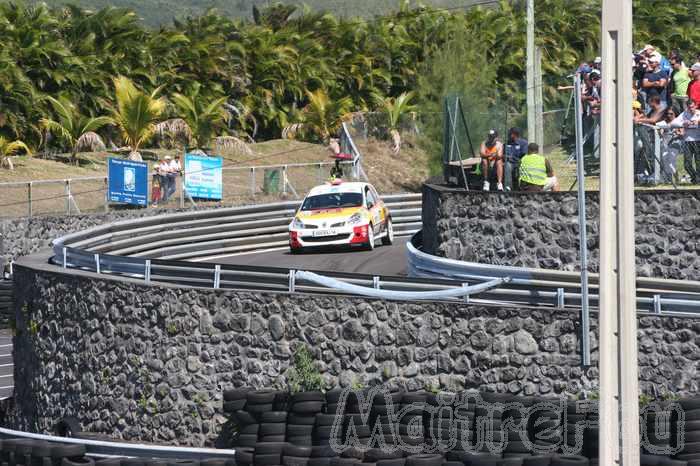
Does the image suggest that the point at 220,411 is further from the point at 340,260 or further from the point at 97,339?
the point at 340,260

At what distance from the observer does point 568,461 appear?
1408 cm

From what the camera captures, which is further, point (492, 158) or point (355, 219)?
point (355, 219)

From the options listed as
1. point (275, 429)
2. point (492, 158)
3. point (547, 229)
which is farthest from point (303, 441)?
point (492, 158)

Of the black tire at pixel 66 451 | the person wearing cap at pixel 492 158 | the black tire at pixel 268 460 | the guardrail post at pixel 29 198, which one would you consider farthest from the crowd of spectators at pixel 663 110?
the guardrail post at pixel 29 198

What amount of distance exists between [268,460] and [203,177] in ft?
65.8

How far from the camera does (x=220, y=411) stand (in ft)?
56.3

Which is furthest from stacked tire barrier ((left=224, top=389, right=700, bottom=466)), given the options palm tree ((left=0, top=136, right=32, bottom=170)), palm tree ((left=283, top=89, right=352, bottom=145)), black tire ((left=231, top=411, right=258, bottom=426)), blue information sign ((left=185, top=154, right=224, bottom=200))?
palm tree ((left=283, top=89, right=352, bottom=145))

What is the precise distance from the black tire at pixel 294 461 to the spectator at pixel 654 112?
24.7 feet

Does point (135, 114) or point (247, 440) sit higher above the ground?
point (135, 114)

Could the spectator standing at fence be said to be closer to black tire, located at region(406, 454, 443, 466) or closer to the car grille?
black tire, located at region(406, 454, 443, 466)

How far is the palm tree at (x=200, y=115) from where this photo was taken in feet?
163

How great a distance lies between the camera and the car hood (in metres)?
27.2

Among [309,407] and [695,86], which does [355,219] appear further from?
[309,407]

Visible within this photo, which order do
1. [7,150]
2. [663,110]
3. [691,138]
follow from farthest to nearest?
[7,150] → [663,110] → [691,138]
